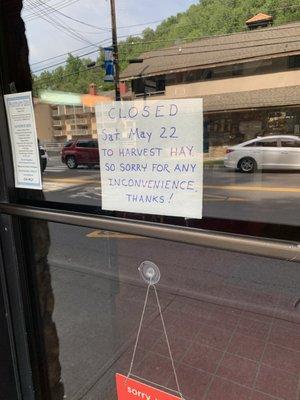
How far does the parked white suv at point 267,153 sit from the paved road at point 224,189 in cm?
4

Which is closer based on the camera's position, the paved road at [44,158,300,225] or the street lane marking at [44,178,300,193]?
the paved road at [44,158,300,225]

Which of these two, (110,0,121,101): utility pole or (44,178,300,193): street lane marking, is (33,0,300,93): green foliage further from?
(44,178,300,193): street lane marking

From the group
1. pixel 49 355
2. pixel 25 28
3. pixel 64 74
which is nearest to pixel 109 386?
pixel 49 355

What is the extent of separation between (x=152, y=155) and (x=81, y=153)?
0.33 metres

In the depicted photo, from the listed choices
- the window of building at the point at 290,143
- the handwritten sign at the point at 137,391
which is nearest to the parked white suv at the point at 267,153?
the window of building at the point at 290,143

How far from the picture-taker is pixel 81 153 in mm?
1395

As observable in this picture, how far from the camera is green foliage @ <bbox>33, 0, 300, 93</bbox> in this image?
1006 millimetres

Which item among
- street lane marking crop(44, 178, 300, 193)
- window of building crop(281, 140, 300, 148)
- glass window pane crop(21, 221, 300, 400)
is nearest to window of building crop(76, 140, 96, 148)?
street lane marking crop(44, 178, 300, 193)

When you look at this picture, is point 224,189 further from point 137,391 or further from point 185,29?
point 137,391

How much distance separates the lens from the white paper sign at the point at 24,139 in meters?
1.46

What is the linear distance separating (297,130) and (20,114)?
1.05m

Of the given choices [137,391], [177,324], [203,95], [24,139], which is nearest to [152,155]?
[203,95]

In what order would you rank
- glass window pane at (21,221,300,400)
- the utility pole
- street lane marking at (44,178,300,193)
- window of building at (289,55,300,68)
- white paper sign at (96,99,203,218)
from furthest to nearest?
glass window pane at (21,221,300,400), street lane marking at (44,178,300,193), the utility pole, white paper sign at (96,99,203,218), window of building at (289,55,300,68)

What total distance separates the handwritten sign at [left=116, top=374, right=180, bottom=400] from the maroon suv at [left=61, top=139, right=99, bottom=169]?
2.90 feet
